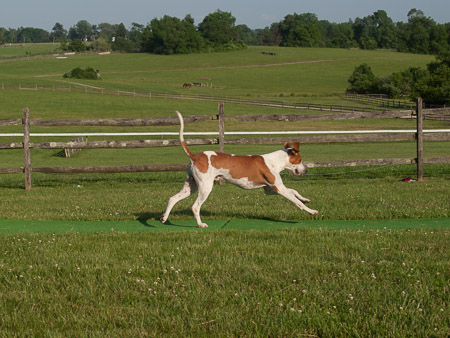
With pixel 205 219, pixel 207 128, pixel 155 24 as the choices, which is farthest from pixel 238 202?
pixel 155 24

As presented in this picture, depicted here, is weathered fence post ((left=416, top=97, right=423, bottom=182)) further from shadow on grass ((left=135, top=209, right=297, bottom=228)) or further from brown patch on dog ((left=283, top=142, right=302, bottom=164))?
brown patch on dog ((left=283, top=142, right=302, bottom=164))

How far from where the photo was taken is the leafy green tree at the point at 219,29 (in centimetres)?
16488

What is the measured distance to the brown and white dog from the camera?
8250 mm

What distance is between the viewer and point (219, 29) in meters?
166

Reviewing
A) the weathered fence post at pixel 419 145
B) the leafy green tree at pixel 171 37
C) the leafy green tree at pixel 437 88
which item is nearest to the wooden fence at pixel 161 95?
the leafy green tree at pixel 437 88

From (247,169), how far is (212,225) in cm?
113

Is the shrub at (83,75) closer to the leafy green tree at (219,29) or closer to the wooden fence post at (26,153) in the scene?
the leafy green tree at (219,29)

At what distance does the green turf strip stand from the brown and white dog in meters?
0.39

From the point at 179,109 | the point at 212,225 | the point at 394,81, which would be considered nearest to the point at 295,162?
the point at 212,225

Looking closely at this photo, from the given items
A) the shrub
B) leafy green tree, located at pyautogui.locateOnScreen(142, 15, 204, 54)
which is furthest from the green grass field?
leafy green tree, located at pyautogui.locateOnScreen(142, 15, 204, 54)

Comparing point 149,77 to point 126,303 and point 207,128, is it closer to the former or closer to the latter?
point 207,128

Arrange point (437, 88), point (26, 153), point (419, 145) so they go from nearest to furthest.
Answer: point (26, 153), point (419, 145), point (437, 88)

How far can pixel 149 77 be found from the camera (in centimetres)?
11531

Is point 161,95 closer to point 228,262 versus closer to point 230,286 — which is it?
point 228,262
